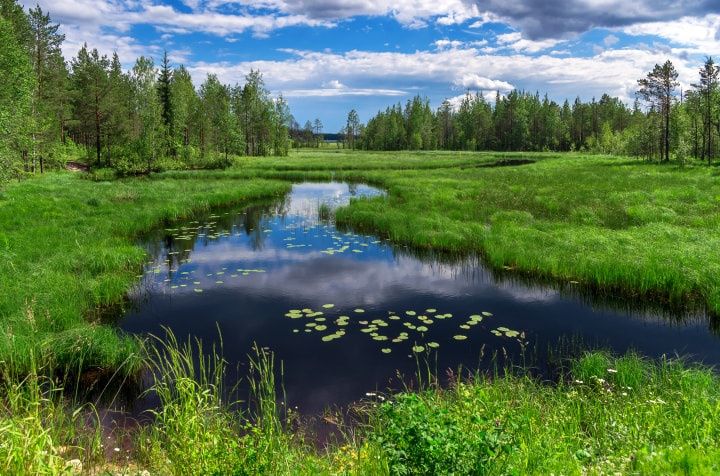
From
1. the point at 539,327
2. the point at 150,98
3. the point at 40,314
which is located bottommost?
the point at 539,327

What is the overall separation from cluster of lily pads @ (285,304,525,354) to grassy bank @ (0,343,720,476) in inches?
130

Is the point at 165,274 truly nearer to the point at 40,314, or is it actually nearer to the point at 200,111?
the point at 40,314

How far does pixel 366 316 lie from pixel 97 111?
58840mm

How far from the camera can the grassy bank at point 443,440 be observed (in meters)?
4.88

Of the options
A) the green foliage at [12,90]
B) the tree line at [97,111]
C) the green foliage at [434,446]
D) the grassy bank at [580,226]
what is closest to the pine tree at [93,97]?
the tree line at [97,111]

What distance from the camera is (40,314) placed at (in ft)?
36.8

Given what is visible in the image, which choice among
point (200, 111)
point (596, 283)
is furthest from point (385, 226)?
point (200, 111)

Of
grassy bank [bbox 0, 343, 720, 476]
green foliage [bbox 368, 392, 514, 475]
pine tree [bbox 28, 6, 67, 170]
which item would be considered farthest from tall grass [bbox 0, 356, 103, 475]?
pine tree [bbox 28, 6, 67, 170]

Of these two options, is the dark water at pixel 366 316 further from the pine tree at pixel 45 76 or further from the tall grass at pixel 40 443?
the pine tree at pixel 45 76

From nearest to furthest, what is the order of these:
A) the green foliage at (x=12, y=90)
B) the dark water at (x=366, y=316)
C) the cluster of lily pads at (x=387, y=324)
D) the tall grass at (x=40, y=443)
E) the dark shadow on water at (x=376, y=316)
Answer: the tall grass at (x=40, y=443), the dark shadow on water at (x=376, y=316), the dark water at (x=366, y=316), the cluster of lily pads at (x=387, y=324), the green foliage at (x=12, y=90)

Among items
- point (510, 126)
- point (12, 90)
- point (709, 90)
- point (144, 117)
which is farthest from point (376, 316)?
point (510, 126)

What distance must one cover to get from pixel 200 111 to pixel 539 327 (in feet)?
240

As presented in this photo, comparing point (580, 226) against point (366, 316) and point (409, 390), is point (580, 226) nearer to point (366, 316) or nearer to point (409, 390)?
point (366, 316)

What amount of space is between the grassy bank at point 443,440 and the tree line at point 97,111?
30.0 m
